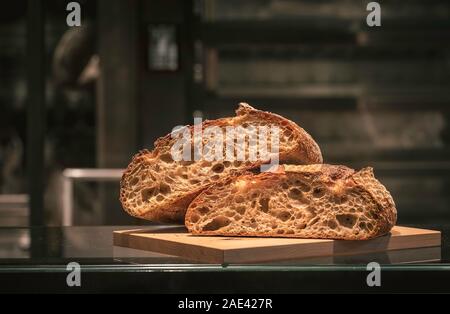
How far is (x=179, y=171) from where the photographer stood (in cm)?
139

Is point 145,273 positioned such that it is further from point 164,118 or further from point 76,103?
point 76,103

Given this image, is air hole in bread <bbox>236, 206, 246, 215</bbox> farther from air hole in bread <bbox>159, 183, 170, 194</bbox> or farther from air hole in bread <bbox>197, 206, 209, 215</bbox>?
air hole in bread <bbox>159, 183, 170, 194</bbox>

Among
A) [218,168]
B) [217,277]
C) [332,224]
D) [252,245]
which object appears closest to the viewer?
[217,277]

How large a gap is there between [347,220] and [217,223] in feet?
0.65

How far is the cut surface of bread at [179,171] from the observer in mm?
1363

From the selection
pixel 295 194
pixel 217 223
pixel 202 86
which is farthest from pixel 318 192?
pixel 202 86

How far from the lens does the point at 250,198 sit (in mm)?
1279

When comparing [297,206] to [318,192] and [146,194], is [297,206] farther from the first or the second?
[146,194]

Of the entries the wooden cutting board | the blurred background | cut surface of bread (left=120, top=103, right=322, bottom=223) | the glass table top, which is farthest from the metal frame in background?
the glass table top

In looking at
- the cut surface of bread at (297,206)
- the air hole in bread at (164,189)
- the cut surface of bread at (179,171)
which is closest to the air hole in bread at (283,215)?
the cut surface of bread at (297,206)

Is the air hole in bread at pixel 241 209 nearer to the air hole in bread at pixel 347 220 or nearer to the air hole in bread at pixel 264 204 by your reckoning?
the air hole in bread at pixel 264 204

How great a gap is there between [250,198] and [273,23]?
2164 mm

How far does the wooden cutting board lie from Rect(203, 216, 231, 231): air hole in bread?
33 mm
